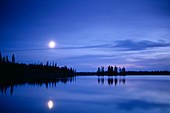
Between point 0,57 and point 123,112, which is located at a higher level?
point 0,57

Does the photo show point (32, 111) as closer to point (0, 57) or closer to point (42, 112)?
point (42, 112)

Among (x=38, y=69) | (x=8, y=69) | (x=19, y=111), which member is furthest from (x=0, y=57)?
(x=19, y=111)

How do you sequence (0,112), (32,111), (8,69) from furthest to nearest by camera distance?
1. (8,69)
2. (32,111)
3. (0,112)

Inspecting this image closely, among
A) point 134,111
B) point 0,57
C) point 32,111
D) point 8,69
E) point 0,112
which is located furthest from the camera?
point 0,57

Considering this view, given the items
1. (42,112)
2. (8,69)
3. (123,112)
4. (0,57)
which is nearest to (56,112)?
(42,112)

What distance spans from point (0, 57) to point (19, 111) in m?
117

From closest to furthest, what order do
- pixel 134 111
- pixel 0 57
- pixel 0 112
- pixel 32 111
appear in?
1. pixel 0 112
2. pixel 32 111
3. pixel 134 111
4. pixel 0 57

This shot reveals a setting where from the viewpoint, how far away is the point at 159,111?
17.1 meters

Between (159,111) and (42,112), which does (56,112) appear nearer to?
(42,112)

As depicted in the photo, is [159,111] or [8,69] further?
[8,69]

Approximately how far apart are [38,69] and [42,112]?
145899 millimetres

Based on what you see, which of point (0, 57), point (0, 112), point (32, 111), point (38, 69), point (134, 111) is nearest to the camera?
point (0, 112)

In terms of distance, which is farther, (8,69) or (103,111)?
(8,69)

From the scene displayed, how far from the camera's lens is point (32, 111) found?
16.0 meters
